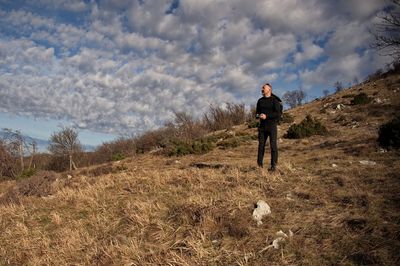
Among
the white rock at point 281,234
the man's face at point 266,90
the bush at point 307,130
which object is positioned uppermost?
the man's face at point 266,90

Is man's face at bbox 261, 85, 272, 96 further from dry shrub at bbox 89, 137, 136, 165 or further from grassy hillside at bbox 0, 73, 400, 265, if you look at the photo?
dry shrub at bbox 89, 137, 136, 165

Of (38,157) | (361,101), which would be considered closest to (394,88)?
(361,101)

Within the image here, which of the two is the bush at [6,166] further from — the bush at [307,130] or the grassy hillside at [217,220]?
the bush at [307,130]

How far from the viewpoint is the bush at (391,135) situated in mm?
9078

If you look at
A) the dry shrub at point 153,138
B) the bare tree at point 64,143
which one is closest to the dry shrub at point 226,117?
the dry shrub at point 153,138

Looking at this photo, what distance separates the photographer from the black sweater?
24.9ft

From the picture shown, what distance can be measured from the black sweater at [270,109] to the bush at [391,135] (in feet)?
12.9

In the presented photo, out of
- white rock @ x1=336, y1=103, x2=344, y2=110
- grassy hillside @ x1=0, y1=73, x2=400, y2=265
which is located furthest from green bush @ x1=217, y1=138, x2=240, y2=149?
Answer: grassy hillside @ x1=0, y1=73, x2=400, y2=265

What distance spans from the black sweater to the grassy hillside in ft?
3.66

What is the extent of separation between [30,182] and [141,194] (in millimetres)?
4287

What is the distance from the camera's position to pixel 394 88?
21781 mm

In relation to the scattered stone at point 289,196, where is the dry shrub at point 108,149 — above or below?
above

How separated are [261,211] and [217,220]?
0.63 metres

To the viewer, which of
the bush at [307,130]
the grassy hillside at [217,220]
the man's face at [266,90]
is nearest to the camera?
the grassy hillside at [217,220]
